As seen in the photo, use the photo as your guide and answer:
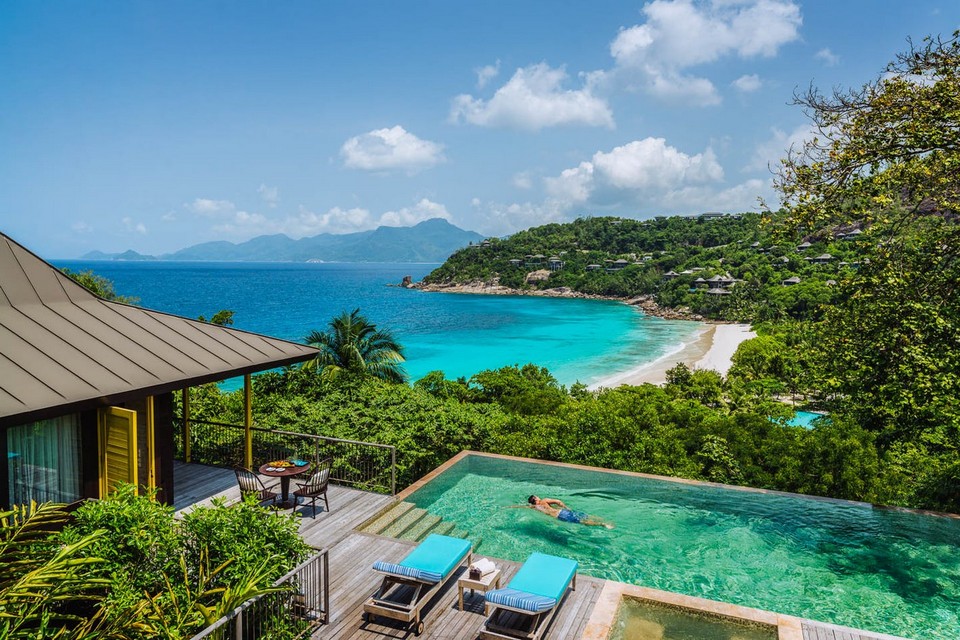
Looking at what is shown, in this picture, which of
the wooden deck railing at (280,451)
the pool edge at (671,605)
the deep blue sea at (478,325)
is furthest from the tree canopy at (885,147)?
the deep blue sea at (478,325)

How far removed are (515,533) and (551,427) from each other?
4.47 metres

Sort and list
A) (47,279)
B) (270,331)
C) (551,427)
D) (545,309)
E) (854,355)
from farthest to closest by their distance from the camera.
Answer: (545,309)
(270,331)
(551,427)
(854,355)
(47,279)

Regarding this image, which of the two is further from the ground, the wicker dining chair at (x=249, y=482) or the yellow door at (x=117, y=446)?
the yellow door at (x=117, y=446)

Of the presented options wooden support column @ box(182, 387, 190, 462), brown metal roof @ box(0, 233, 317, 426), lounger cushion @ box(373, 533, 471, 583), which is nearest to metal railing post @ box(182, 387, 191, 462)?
wooden support column @ box(182, 387, 190, 462)

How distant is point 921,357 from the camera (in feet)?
29.7

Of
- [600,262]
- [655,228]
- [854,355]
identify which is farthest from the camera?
[655,228]

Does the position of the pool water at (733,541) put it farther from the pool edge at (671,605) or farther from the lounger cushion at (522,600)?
the lounger cushion at (522,600)

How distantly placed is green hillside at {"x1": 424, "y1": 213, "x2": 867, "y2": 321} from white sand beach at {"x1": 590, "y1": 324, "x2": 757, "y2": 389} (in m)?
7.58

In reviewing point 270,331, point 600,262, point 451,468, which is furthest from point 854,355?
point 600,262

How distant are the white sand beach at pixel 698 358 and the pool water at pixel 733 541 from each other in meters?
27.9

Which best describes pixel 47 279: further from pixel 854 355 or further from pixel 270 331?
pixel 270 331

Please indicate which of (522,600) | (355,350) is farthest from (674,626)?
(355,350)

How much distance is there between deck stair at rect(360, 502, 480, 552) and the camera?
9.51 meters

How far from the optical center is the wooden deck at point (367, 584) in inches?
266
